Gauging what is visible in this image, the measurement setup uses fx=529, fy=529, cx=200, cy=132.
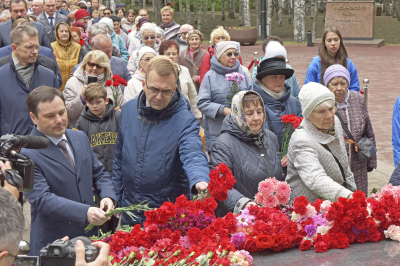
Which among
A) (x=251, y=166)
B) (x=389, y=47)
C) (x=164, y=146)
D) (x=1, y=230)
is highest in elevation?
(x=1, y=230)

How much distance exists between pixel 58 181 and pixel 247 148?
1482mm

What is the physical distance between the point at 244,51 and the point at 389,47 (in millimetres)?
7248

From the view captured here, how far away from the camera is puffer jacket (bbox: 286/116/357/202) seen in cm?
380

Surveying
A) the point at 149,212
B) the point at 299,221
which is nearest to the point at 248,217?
the point at 299,221

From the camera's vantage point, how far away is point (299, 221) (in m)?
3.42

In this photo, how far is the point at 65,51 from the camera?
864 centimetres

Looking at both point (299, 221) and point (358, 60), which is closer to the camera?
point (299, 221)

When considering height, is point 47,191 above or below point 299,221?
above

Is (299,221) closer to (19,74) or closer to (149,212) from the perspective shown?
(149,212)

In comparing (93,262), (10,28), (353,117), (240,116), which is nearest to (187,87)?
(353,117)

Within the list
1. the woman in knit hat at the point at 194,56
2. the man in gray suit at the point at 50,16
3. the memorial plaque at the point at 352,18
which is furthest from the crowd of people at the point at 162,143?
the memorial plaque at the point at 352,18

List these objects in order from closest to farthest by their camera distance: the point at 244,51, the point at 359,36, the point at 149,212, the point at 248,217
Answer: the point at 149,212 < the point at 248,217 < the point at 244,51 < the point at 359,36

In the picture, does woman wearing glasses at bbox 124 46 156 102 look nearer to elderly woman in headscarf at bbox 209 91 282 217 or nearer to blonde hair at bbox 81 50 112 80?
blonde hair at bbox 81 50 112 80

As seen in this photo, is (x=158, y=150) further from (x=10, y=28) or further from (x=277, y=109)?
(x=10, y=28)
